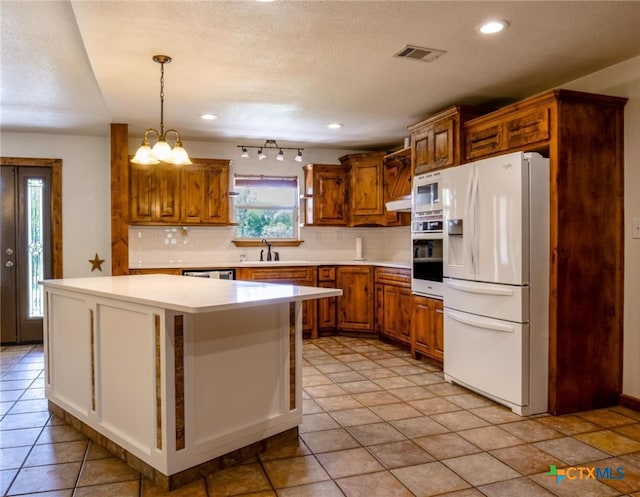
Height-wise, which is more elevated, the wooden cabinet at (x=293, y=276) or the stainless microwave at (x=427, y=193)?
the stainless microwave at (x=427, y=193)

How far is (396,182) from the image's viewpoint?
5.51 metres

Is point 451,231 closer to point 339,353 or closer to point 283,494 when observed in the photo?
point 339,353

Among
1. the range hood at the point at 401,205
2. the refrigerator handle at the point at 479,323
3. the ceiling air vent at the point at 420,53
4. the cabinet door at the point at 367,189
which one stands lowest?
the refrigerator handle at the point at 479,323

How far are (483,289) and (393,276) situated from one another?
5.90ft

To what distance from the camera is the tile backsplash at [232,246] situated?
5.66 m

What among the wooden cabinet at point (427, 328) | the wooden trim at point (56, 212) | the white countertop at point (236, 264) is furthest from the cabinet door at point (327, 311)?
the wooden trim at point (56, 212)

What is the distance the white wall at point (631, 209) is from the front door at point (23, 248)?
5706 millimetres

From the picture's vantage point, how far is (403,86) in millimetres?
3707

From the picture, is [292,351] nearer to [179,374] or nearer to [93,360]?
[179,374]

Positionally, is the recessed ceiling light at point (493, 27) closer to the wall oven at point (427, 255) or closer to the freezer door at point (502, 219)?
the freezer door at point (502, 219)

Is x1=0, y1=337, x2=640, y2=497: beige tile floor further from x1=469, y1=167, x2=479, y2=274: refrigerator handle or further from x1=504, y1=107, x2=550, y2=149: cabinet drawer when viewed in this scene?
Result: x1=504, y1=107, x2=550, y2=149: cabinet drawer

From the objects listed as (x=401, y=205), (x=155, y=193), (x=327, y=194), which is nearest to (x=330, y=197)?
(x=327, y=194)

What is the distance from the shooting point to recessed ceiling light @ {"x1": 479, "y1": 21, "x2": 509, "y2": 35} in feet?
8.65

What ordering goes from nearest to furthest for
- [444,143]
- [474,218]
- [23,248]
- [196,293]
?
[196,293] → [474,218] → [444,143] → [23,248]
